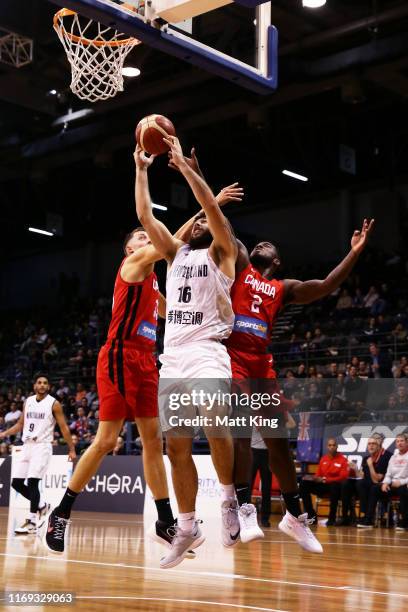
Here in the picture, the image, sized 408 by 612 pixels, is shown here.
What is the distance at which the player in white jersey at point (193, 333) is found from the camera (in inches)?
208

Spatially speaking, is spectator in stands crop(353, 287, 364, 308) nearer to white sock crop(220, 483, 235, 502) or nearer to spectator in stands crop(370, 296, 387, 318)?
spectator in stands crop(370, 296, 387, 318)

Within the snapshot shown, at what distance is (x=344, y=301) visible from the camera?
20531 millimetres

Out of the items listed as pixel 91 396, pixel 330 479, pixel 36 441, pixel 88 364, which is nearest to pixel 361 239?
pixel 36 441

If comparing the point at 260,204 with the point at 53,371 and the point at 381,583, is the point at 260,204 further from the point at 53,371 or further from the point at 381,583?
the point at 381,583

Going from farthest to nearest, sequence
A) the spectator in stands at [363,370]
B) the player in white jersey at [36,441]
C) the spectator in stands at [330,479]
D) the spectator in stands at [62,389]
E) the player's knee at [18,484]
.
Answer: the spectator in stands at [62,389] → the spectator in stands at [363,370] → the spectator in stands at [330,479] → the player's knee at [18,484] → the player in white jersey at [36,441]

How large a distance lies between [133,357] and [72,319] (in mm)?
21786

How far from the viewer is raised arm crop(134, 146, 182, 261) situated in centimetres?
547

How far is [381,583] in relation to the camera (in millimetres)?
5941

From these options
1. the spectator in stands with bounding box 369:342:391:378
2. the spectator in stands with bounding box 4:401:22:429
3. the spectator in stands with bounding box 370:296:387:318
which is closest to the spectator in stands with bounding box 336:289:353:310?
the spectator in stands with bounding box 370:296:387:318

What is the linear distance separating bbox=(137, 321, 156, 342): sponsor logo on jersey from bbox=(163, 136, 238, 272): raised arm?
3.70 ft

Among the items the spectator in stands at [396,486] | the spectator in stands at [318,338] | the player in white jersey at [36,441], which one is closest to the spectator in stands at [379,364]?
the spectator in stands at [318,338]

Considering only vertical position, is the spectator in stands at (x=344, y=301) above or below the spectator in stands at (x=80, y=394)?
above

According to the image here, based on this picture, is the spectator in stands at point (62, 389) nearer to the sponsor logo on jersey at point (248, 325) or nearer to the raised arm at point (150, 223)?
the sponsor logo on jersey at point (248, 325)

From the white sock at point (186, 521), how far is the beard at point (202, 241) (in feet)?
5.46
